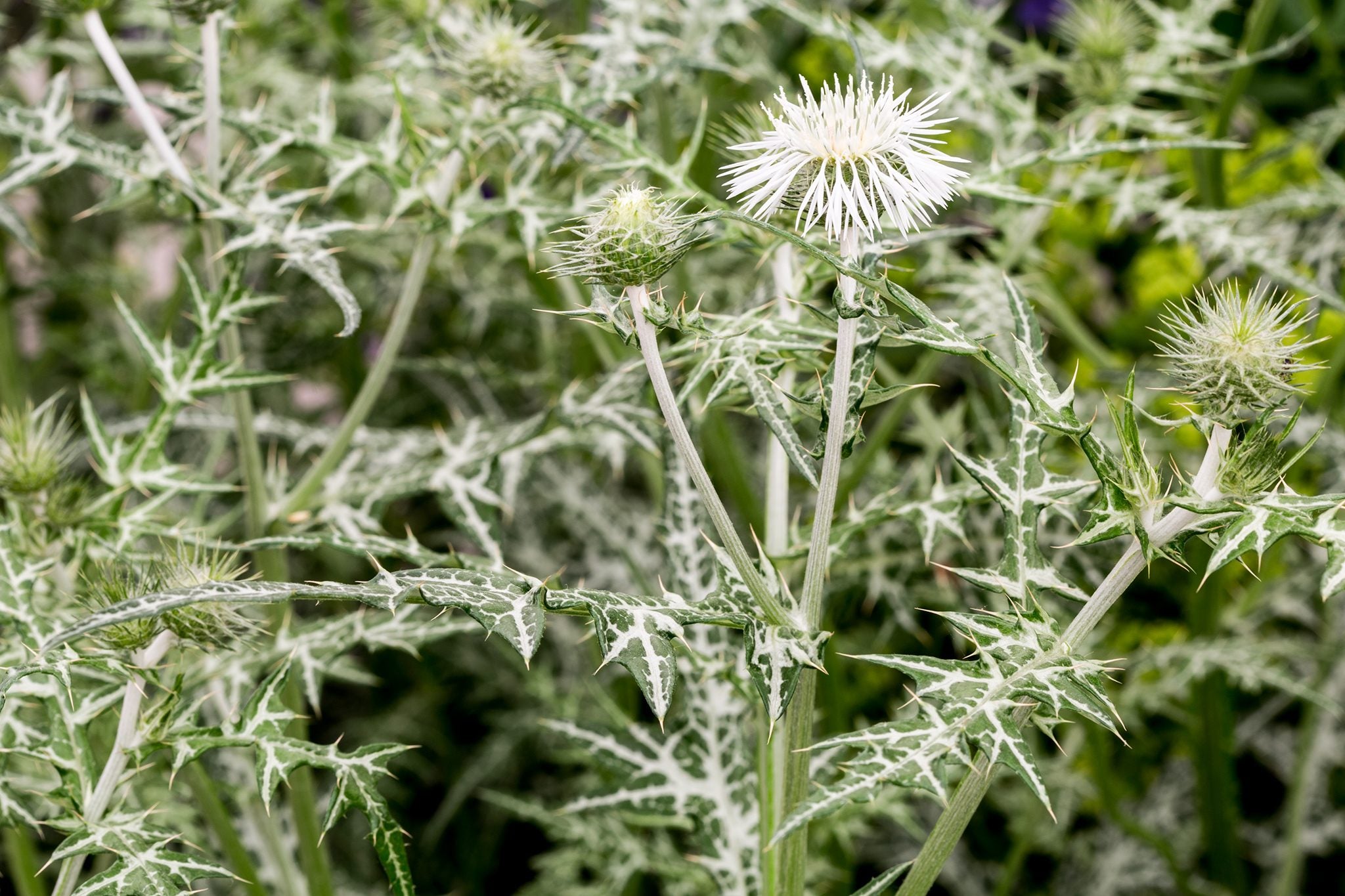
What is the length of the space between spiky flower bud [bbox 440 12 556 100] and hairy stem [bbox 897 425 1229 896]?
→ 0.96m

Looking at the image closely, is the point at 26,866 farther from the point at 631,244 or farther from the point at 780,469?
the point at 631,244

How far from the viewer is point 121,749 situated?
1058mm

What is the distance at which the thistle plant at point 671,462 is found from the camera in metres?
0.95

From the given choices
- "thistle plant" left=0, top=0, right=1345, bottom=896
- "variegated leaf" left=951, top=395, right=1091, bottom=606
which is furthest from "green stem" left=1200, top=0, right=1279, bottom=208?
"variegated leaf" left=951, top=395, right=1091, bottom=606

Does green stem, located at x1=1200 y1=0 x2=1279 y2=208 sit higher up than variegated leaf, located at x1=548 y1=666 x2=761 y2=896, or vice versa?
green stem, located at x1=1200 y1=0 x2=1279 y2=208

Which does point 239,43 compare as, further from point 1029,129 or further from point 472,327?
point 1029,129

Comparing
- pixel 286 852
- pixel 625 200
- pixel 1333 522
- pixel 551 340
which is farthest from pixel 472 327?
pixel 1333 522

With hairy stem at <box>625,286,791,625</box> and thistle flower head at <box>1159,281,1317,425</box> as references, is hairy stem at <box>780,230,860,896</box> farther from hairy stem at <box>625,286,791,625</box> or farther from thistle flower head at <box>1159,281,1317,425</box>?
thistle flower head at <box>1159,281,1317,425</box>

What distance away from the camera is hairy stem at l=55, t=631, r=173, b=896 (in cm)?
104

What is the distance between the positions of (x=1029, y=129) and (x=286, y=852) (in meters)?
1.45

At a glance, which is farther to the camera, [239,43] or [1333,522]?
[239,43]

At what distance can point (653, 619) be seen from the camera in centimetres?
94

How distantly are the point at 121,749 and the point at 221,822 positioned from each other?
0.31 meters

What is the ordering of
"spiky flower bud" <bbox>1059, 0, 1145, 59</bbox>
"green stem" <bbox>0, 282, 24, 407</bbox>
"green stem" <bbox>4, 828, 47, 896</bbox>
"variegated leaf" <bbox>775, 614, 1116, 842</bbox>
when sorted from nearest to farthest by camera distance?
"variegated leaf" <bbox>775, 614, 1116, 842</bbox> < "green stem" <bbox>4, 828, 47, 896</bbox> < "spiky flower bud" <bbox>1059, 0, 1145, 59</bbox> < "green stem" <bbox>0, 282, 24, 407</bbox>
